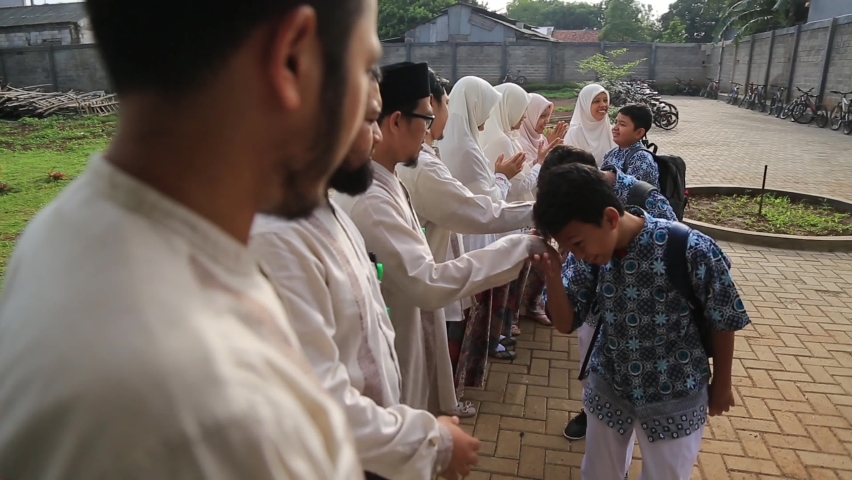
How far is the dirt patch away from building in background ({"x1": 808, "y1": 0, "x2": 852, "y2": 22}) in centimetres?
1534

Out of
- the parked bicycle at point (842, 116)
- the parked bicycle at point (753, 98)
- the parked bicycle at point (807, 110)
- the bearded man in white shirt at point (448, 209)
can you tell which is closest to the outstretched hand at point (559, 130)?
the bearded man in white shirt at point (448, 209)

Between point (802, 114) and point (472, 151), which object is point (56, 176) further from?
point (802, 114)

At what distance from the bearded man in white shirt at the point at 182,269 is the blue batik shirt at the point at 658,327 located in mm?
1583

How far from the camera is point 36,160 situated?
11.7 m

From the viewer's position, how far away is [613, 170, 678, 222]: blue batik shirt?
2941 millimetres

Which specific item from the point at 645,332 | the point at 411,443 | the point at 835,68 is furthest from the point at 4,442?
the point at 835,68

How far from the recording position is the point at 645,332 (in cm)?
206

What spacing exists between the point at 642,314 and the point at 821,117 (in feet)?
64.4

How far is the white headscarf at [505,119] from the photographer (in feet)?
16.0

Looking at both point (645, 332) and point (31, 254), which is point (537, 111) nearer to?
point (645, 332)

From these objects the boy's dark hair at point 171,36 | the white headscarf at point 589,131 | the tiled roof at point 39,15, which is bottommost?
the white headscarf at point 589,131

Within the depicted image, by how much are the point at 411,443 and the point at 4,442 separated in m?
1.04

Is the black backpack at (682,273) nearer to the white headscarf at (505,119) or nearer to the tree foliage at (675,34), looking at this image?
the white headscarf at (505,119)

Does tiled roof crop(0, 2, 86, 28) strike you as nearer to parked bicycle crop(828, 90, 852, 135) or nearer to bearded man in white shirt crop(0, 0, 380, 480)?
parked bicycle crop(828, 90, 852, 135)
